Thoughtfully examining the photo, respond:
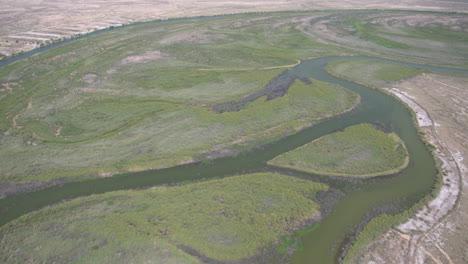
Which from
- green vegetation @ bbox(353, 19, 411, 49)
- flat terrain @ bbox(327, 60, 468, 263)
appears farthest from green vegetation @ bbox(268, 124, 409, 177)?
green vegetation @ bbox(353, 19, 411, 49)

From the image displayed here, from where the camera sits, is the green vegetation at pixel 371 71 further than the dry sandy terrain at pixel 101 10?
No

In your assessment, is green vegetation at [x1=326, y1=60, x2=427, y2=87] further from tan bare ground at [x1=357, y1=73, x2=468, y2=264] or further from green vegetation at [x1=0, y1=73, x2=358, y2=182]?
tan bare ground at [x1=357, y1=73, x2=468, y2=264]

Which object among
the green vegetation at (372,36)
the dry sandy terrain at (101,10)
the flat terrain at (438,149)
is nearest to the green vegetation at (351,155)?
the flat terrain at (438,149)

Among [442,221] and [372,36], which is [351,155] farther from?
[372,36]

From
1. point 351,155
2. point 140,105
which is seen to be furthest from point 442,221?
point 140,105

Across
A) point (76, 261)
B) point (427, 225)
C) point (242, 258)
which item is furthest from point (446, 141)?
point (76, 261)

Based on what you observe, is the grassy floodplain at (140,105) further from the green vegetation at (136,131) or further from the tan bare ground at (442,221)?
the tan bare ground at (442,221)

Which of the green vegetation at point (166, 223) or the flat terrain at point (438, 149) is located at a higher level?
the flat terrain at point (438, 149)
